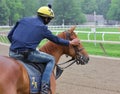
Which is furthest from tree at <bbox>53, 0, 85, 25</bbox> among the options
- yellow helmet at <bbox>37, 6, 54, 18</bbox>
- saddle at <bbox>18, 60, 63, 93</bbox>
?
saddle at <bbox>18, 60, 63, 93</bbox>

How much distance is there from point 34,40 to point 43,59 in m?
0.37

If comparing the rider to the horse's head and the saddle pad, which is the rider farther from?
the horse's head

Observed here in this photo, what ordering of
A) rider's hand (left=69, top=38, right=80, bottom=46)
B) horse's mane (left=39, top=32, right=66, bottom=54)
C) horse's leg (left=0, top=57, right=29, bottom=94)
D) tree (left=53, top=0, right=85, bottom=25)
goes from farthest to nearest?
tree (left=53, top=0, right=85, bottom=25) → horse's mane (left=39, top=32, right=66, bottom=54) → rider's hand (left=69, top=38, right=80, bottom=46) → horse's leg (left=0, top=57, right=29, bottom=94)

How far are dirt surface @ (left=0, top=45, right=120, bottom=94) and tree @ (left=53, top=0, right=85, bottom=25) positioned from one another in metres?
90.9

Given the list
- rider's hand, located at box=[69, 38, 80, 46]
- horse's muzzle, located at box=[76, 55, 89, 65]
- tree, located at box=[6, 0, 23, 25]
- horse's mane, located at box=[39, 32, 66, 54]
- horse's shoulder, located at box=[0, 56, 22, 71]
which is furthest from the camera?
tree, located at box=[6, 0, 23, 25]

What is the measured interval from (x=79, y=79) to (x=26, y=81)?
658 cm

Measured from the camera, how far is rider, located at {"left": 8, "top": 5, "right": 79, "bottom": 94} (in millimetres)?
5871

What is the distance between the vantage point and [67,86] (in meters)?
10.7

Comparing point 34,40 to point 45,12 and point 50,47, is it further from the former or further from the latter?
point 50,47

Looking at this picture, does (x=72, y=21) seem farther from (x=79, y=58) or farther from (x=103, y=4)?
(x=79, y=58)

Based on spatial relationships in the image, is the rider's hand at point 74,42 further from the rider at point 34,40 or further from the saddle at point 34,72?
the saddle at point 34,72

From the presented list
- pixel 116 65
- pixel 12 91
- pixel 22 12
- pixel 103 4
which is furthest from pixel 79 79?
pixel 103 4

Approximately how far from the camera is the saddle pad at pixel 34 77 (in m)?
5.66

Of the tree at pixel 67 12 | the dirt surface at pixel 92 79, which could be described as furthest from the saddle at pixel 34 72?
the tree at pixel 67 12
